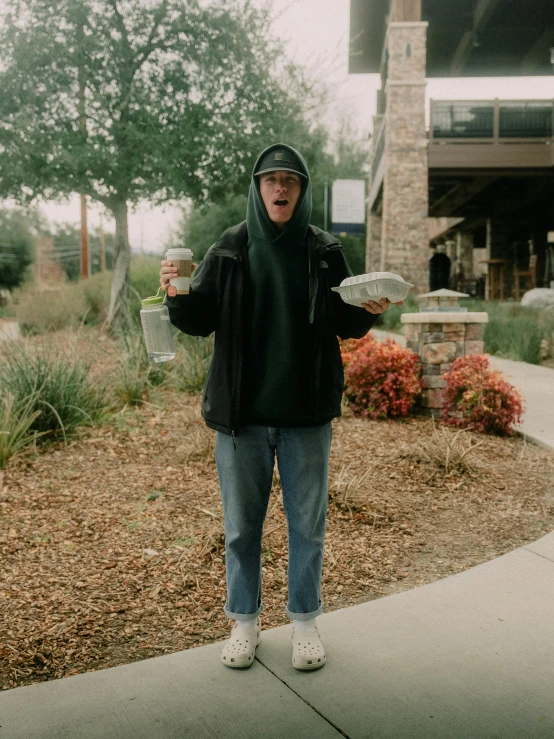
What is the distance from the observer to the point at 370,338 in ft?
26.4

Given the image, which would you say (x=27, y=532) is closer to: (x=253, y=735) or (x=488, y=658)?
(x=253, y=735)

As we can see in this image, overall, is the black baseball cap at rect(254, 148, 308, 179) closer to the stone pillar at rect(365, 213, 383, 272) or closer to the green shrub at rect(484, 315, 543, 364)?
the green shrub at rect(484, 315, 543, 364)

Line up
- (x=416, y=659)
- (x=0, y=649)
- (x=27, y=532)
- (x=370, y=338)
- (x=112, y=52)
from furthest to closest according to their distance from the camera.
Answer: (x=112, y=52) < (x=370, y=338) < (x=27, y=532) < (x=0, y=649) < (x=416, y=659)

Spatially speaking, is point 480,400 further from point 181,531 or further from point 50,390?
point 50,390

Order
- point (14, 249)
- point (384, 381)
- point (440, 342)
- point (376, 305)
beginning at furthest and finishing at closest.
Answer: point (14, 249) < point (440, 342) < point (384, 381) < point (376, 305)

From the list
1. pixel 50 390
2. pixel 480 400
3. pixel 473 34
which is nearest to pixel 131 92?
pixel 50 390

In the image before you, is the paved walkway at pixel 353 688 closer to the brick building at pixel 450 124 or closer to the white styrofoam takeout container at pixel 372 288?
the white styrofoam takeout container at pixel 372 288

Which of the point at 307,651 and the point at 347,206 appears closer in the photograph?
the point at 307,651

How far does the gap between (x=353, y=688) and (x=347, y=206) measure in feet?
37.7

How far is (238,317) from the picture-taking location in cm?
253

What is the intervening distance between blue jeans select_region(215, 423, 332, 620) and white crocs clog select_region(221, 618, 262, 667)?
64 mm

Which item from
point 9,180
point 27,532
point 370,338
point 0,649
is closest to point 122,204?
point 9,180

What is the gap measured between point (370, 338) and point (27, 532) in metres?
4.89

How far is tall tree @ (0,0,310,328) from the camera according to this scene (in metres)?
12.5
